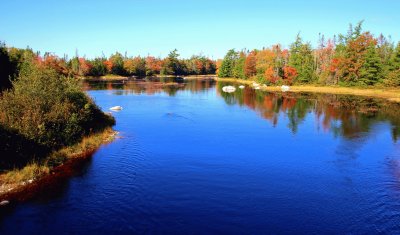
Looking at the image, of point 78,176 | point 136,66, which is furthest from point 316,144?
point 136,66

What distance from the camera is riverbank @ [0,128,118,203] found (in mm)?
22531

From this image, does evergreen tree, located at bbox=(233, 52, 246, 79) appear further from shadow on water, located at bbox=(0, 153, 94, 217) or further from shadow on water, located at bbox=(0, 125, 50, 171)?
shadow on water, located at bbox=(0, 125, 50, 171)

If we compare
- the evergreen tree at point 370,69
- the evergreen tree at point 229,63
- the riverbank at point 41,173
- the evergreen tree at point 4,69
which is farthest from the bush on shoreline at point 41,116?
the evergreen tree at point 229,63

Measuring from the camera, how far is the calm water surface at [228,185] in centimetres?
1905

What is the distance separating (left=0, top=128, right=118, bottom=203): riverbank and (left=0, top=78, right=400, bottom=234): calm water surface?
1252mm

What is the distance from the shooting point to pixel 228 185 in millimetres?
24828

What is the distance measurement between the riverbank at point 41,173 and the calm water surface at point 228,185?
1.25m

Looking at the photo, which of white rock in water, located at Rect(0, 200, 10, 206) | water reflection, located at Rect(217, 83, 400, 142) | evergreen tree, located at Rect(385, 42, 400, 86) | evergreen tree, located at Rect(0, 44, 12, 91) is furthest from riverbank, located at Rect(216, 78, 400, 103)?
white rock in water, located at Rect(0, 200, 10, 206)

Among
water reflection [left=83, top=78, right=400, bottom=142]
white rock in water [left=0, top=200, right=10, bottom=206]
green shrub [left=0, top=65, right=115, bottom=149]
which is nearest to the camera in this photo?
white rock in water [left=0, top=200, right=10, bottom=206]

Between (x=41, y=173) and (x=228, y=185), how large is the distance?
578 inches

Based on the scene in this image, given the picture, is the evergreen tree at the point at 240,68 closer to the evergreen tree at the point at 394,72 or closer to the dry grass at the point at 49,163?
the evergreen tree at the point at 394,72

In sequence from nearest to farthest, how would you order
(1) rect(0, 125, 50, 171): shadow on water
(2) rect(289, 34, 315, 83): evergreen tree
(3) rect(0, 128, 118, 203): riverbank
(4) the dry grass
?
(3) rect(0, 128, 118, 203): riverbank → (4) the dry grass → (1) rect(0, 125, 50, 171): shadow on water → (2) rect(289, 34, 315, 83): evergreen tree

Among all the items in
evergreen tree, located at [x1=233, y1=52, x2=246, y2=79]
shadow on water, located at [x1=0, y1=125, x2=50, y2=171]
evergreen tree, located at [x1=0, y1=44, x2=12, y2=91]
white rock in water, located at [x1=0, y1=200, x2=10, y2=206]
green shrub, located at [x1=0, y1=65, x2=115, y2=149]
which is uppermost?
evergreen tree, located at [x1=233, y1=52, x2=246, y2=79]

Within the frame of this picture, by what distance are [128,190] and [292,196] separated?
11.7m
